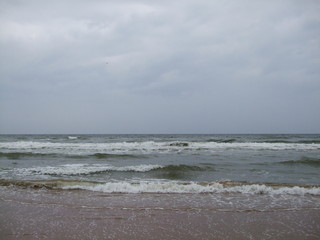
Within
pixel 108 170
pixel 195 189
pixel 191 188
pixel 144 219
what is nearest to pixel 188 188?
pixel 191 188

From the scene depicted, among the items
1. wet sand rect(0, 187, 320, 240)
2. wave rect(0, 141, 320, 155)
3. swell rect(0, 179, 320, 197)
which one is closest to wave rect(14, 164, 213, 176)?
swell rect(0, 179, 320, 197)

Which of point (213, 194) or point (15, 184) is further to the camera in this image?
point (15, 184)

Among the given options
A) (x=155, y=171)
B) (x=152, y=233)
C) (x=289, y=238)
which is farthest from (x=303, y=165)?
(x=152, y=233)

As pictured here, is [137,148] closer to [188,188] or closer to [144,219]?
[188,188]

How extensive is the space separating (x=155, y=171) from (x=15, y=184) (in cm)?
551

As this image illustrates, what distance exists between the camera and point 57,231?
14.9 feet

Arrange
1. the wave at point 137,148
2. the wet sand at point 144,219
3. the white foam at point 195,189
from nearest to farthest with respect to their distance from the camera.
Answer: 1. the wet sand at point 144,219
2. the white foam at point 195,189
3. the wave at point 137,148

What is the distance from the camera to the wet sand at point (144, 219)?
14.5 feet

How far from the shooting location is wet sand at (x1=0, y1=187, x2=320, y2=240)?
4.42 m

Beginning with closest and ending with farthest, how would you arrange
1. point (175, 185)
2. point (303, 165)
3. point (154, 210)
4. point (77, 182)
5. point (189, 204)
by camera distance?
point (154, 210) < point (189, 204) < point (175, 185) < point (77, 182) < point (303, 165)

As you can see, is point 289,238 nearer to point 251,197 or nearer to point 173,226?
point 173,226

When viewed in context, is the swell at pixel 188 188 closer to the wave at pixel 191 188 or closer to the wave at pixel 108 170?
the wave at pixel 191 188

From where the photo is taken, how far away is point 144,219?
16.9 feet

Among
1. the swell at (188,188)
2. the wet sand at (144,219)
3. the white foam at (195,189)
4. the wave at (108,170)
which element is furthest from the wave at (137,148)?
the wet sand at (144,219)
